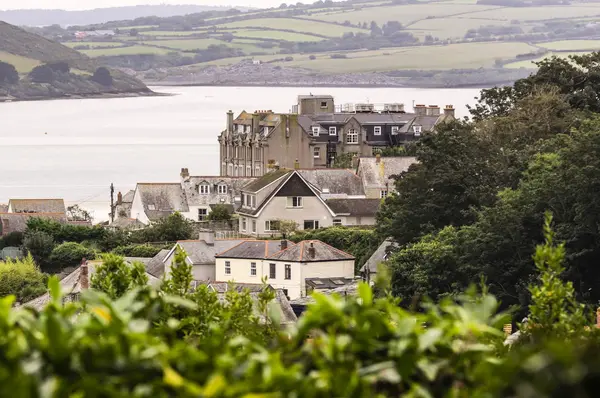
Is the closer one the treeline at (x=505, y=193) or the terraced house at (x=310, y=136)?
the treeline at (x=505, y=193)

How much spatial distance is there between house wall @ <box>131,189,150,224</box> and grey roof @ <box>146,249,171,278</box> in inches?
696

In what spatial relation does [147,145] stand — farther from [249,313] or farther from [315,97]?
[249,313]

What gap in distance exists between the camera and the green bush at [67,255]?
1821 inches

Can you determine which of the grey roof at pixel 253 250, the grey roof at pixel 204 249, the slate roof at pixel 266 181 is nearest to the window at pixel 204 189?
the slate roof at pixel 266 181

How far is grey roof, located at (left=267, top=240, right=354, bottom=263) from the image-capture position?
134ft

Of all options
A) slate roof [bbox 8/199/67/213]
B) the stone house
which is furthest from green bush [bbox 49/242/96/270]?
the stone house

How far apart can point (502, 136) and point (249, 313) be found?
1343 inches

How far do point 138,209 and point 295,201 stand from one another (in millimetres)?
11469

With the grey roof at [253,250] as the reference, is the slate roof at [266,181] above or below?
above

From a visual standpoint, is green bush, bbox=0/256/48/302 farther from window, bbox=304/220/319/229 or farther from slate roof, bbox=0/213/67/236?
window, bbox=304/220/319/229

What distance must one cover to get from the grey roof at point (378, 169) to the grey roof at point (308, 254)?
17200 millimetres

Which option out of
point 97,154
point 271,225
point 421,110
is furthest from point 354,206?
point 97,154

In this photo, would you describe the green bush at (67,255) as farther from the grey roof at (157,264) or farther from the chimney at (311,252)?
the chimney at (311,252)

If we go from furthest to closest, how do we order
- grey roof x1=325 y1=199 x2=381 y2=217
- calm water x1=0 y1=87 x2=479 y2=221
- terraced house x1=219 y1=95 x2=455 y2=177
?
calm water x1=0 y1=87 x2=479 y2=221
terraced house x1=219 y1=95 x2=455 y2=177
grey roof x1=325 y1=199 x2=381 y2=217
